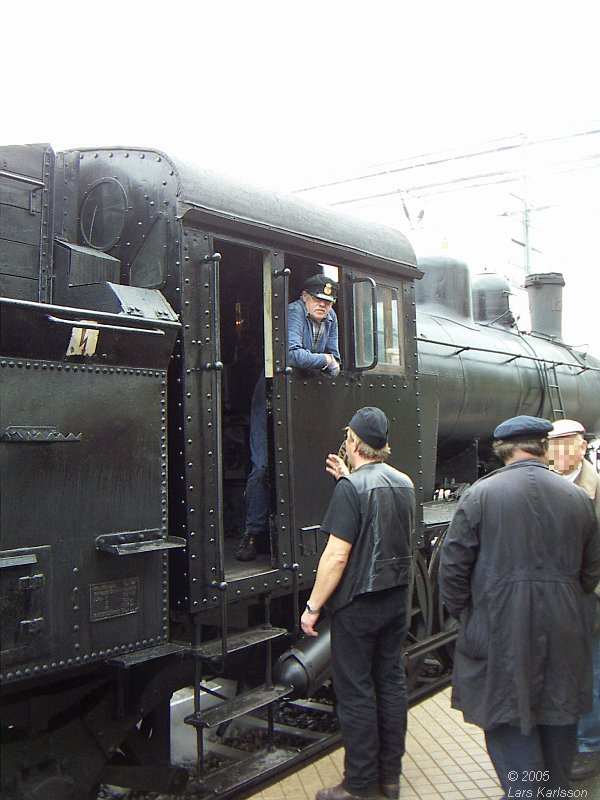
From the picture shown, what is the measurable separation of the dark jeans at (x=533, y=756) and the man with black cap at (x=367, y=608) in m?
0.70

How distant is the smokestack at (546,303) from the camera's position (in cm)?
1051

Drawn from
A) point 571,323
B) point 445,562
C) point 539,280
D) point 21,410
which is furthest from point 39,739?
point 571,323

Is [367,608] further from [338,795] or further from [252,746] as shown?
[252,746]

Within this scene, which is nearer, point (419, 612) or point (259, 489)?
point (259, 489)

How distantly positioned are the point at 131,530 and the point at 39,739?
90 centimetres

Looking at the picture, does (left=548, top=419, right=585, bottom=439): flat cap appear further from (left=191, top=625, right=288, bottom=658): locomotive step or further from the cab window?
(left=191, top=625, right=288, bottom=658): locomotive step

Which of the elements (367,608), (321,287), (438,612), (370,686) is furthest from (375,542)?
(438,612)

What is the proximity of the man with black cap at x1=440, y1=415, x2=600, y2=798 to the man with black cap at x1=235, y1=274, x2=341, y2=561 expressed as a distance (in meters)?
1.32

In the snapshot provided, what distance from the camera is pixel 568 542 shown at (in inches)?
122

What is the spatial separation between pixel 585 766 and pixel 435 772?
776 millimetres

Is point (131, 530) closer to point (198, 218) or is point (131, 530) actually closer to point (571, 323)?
point (198, 218)

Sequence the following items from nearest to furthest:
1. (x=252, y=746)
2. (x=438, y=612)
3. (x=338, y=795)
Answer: (x=338, y=795) → (x=252, y=746) → (x=438, y=612)

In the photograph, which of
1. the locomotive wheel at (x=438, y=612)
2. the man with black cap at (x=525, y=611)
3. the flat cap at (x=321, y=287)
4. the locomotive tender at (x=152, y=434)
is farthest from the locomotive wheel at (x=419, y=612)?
the man with black cap at (x=525, y=611)

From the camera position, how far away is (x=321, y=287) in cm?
434
